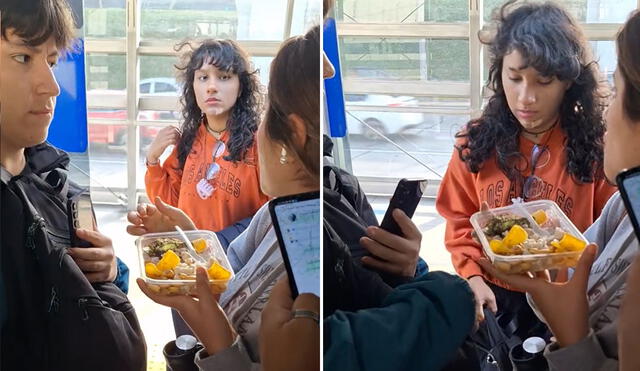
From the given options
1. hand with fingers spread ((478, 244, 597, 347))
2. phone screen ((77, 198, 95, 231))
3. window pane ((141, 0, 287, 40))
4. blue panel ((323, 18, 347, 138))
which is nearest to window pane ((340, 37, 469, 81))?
blue panel ((323, 18, 347, 138))

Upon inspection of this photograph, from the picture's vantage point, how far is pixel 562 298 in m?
1.63

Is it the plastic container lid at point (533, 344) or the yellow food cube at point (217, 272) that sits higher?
the yellow food cube at point (217, 272)

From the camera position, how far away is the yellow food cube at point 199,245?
1.74 metres

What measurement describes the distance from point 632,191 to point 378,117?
539 millimetres

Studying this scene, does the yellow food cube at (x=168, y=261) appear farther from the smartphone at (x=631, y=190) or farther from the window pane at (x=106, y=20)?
the smartphone at (x=631, y=190)

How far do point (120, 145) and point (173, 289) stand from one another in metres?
0.34

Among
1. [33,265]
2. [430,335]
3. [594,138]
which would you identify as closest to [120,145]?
[33,265]

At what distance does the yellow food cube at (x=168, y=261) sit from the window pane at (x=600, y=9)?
980 mm

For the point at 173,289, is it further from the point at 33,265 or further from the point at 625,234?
the point at 625,234

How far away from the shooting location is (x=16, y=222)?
175 centimetres

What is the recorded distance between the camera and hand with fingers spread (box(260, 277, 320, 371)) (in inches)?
69.5

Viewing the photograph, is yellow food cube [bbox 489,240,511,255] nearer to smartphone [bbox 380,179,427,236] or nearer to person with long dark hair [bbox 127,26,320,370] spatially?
smartphone [bbox 380,179,427,236]

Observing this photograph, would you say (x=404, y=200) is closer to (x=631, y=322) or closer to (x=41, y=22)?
(x=631, y=322)

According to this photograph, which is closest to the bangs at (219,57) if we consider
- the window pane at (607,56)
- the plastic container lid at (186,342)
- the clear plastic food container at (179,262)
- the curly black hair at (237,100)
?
the curly black hair at (237,100)
